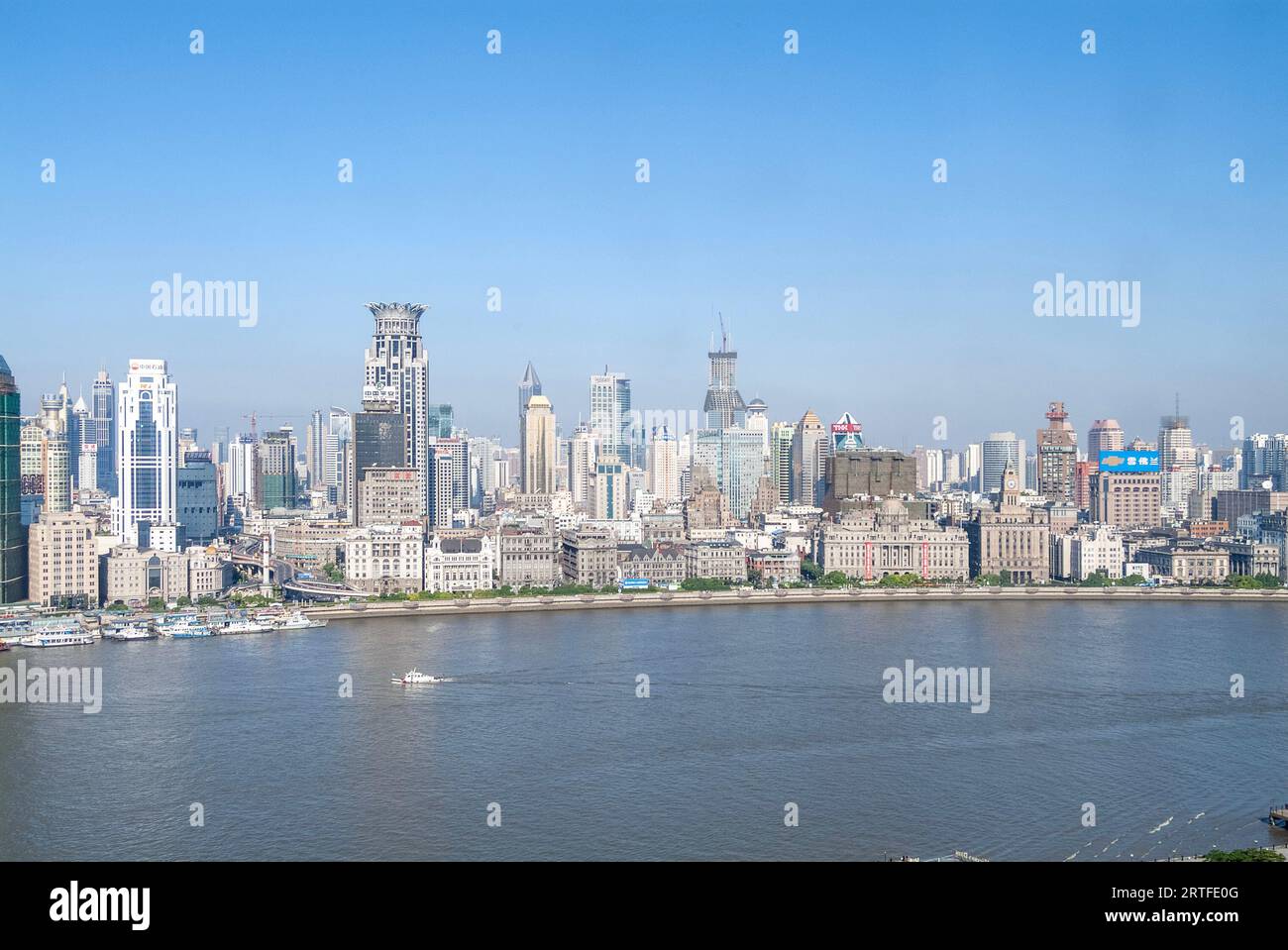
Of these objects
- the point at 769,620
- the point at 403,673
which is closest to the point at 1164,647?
the point at 769,620

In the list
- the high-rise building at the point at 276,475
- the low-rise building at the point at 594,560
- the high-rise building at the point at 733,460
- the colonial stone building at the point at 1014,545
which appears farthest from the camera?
the high-rise building at the point at 733,460

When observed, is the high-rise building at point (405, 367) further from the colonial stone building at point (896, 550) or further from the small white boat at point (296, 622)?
the small white boat at point (296, 622)

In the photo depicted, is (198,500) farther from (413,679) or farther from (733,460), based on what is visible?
Answer: (413,679)

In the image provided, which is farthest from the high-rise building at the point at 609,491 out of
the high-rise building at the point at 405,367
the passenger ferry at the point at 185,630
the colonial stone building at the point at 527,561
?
the passenger ferry at the point at 185,630

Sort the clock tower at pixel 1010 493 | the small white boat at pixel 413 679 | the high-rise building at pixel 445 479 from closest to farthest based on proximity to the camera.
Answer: the small white boat at pixel 413 679, the clock tower at pixel 1010 493, the high-rise building at pixel 445 479

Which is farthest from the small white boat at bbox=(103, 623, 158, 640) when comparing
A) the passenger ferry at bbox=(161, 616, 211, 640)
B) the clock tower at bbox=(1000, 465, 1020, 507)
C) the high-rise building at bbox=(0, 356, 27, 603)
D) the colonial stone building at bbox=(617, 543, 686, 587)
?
the clock tower at bbox=(1000, 465, 1020, 507)

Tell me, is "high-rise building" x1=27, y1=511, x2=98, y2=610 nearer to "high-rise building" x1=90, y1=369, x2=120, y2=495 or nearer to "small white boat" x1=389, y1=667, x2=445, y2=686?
"small white boat" x1=389, y1=667, x2=445, y2=686
